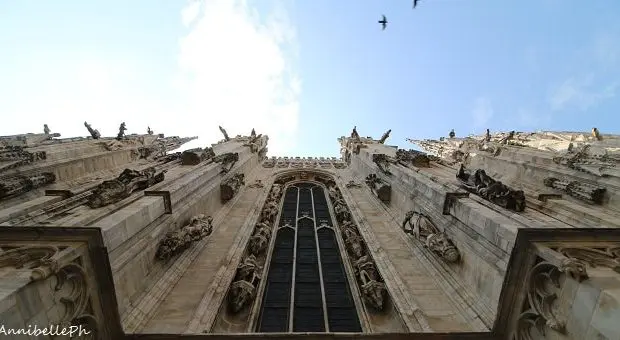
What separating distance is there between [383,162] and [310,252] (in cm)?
590

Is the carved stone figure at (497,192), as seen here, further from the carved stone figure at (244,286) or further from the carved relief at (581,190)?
the carved stone figure at (244,286)

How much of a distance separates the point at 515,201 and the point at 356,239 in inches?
204

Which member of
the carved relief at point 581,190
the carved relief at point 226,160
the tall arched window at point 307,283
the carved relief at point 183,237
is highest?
the carved relief at point 226,160

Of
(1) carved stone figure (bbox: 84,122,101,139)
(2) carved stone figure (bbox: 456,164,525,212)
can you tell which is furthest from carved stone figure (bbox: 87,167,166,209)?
(1) carved stone figure (bbox: 84,122,101,139)

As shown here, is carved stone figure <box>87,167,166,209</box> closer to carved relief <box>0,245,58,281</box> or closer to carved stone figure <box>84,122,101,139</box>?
carved relief <box>0,245,58,281</box>

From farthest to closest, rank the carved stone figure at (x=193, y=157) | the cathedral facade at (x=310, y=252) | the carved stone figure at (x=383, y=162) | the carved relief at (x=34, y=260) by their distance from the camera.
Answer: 1. the carved stone figure at (x=193, y=157)
2. the carved stone figure at (x=383, y=162)
3. the cathedral facade at (x=310, y=252)
4. the carved relief at (x=34, y=260)

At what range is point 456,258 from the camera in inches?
389

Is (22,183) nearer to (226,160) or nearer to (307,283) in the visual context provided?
(226,160)

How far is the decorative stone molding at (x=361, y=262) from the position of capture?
10188 millimetres

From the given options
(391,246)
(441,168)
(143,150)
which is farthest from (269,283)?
(143,150)

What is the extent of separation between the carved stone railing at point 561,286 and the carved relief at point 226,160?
12.5 metres

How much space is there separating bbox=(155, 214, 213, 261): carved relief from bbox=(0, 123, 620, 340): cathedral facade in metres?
0.06

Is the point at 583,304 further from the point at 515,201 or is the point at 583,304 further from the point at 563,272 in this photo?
the point at 515,201

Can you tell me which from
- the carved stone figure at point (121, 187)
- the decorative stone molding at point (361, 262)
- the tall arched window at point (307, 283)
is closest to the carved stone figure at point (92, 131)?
the tall arched window at point (307, 283)
